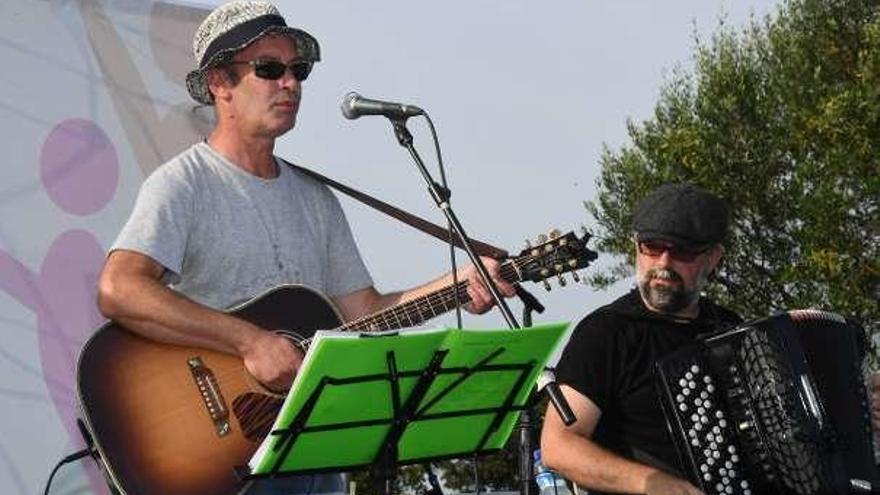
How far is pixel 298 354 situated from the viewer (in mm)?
4531

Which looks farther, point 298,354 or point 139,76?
point 139,76

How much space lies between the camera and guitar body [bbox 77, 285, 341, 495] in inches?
178

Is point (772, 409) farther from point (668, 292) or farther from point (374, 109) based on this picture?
point (374, 109)

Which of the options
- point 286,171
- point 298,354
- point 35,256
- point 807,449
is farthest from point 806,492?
point 35,256

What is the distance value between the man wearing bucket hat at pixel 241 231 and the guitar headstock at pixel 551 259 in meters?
0.10

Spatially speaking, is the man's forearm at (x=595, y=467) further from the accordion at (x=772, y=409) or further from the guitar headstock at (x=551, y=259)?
the guitar headstock at (x=551, y=259)

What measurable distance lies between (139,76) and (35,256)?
83 cm

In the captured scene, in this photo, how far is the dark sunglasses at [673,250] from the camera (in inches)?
200

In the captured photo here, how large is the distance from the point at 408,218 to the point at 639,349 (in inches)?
33.7

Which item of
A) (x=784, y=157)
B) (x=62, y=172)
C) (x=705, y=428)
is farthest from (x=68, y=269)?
(x=784, y=157)

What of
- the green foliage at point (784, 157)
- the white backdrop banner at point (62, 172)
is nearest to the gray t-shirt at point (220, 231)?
the white backdrop banner at point (62, 172)

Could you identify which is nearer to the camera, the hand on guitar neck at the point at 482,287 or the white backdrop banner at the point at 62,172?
the hand on guitar neck at the point at 482,287

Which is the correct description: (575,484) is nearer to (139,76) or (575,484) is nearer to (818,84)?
(139,76)

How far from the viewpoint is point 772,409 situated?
4645 millimetres
